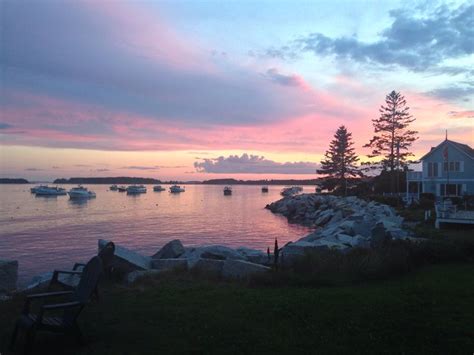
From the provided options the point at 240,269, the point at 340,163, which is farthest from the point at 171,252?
the point at 340,163

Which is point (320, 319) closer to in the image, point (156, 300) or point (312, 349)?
point (312, 349)

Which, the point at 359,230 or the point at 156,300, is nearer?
the point at 156,300

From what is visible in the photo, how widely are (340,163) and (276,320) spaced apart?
66.4 meters

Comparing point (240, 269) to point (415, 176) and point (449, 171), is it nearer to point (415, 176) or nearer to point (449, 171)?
point (449, 171)

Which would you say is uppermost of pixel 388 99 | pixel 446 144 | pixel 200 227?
pixel 388 99

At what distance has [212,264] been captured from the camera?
35.0ft

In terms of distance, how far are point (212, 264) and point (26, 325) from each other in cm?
578

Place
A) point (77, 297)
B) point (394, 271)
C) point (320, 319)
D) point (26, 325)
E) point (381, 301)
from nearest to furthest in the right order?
point (26, 325) → point (77, 297) → point (320, 319) → point (381, 301) → point (394, 271)

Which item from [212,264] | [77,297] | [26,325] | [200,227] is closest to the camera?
[26,325]

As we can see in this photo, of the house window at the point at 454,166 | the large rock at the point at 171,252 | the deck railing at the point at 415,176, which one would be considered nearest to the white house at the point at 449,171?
the house window at the point at 454,166

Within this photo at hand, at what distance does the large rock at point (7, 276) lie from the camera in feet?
32.9

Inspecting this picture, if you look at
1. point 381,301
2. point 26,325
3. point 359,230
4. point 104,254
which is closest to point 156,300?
point 104,254

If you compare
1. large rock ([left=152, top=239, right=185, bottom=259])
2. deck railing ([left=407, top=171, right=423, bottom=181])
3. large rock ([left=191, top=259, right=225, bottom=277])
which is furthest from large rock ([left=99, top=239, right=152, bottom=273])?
deck railing ([left=407, top=171, right=423, bottom=181])

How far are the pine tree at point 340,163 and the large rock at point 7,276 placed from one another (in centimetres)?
6369
